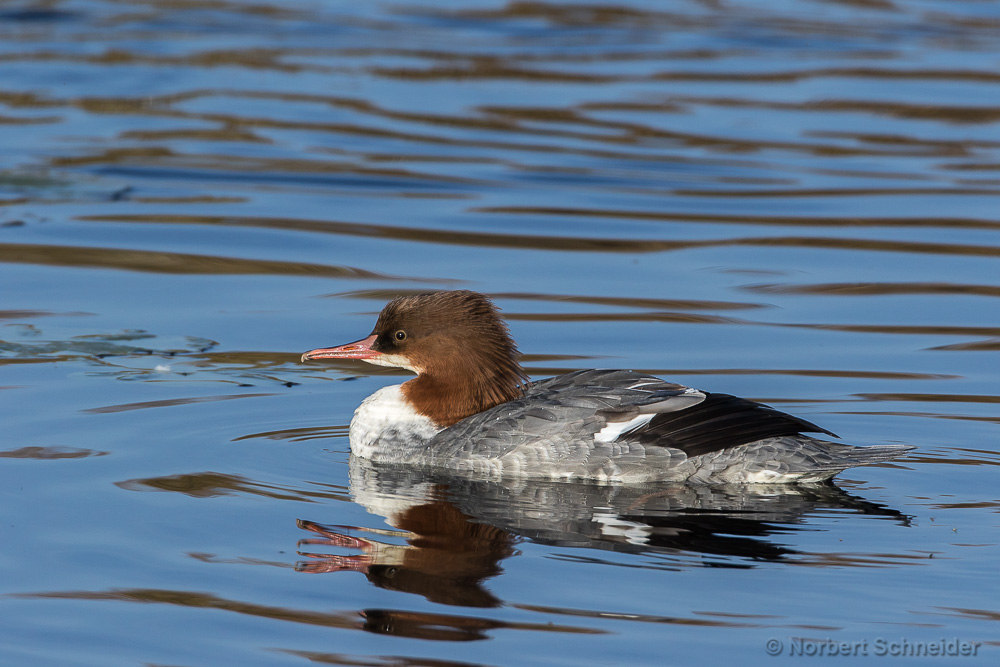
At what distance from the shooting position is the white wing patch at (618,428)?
21.9 ft

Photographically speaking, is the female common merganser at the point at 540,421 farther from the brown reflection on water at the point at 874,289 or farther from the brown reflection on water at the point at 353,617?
the brown reflection on water at the point at 874,289

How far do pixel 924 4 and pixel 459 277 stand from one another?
1797 cm

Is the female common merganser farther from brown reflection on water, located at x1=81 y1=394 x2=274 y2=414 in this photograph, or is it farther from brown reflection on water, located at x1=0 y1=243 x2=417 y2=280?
brown reflection on water, located at x1=0 y1=243 x2=417 y2=280

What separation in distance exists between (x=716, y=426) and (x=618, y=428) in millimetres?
448

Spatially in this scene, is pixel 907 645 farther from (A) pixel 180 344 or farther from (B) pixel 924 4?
(B) pixel 924 4

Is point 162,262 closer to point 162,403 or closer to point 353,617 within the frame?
point 162,403

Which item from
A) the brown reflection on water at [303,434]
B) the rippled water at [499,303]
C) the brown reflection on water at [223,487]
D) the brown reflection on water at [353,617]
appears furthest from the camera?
the brown reflection on water at [303,434]

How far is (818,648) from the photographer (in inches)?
188

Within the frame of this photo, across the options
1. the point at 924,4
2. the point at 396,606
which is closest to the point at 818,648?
the point at 396,606

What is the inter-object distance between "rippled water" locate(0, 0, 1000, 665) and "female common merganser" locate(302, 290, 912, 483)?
150mm

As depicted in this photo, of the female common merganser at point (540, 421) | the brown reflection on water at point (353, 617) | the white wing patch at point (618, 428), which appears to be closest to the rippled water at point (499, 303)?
the brown reflection on water at point (353, 617)

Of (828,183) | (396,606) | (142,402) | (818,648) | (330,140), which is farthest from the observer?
(330,140)

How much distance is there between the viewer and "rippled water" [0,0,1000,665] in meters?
5.17

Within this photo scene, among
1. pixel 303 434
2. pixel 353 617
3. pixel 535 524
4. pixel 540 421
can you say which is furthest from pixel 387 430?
pixel 353 617
